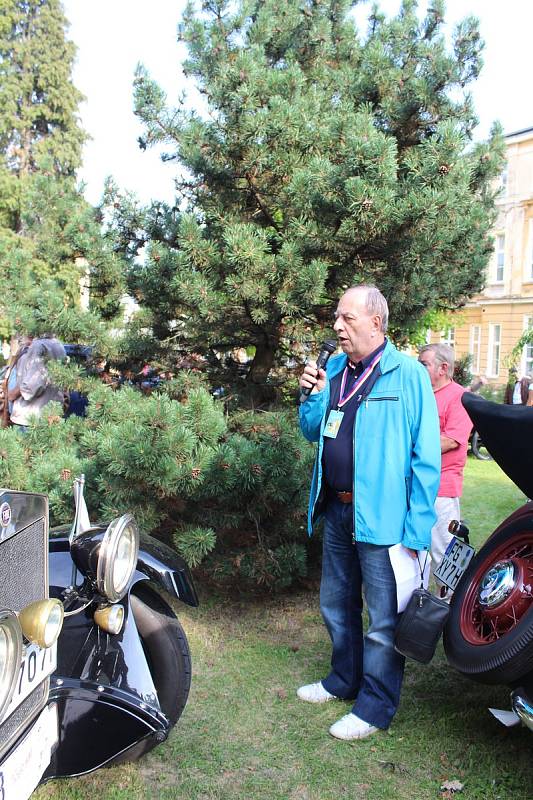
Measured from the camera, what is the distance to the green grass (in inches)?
104

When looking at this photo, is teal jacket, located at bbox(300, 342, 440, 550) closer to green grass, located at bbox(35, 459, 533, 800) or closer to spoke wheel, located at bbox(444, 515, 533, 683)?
spoke wheel, located at bbox(444, 515, 533, 683)

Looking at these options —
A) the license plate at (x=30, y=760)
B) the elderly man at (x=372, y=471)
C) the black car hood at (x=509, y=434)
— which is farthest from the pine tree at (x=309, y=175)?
the license plate at (x=30, y=760)

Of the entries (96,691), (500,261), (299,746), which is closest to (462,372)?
(299,746)

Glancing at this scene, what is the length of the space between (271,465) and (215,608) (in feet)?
4.30

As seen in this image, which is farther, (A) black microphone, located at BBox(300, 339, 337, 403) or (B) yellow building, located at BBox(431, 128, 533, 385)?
(B) yellow building, located at BBox(431, 128, 533, 385)

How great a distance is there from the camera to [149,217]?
475 centimetres

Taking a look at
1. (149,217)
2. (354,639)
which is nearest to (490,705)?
(354,639)

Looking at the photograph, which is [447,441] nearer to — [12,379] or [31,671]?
[31,671]

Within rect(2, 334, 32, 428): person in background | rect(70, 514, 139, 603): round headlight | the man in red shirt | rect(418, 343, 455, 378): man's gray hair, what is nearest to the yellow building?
rect(2, 334, 32, 428): person in background

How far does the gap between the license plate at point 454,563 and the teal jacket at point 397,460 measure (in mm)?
374

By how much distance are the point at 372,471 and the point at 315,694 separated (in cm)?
124

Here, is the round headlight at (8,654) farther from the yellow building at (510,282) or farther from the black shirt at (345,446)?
the yellow building at (510,282)

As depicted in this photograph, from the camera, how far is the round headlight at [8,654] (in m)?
1.63

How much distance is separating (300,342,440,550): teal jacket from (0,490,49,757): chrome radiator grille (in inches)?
54.2
